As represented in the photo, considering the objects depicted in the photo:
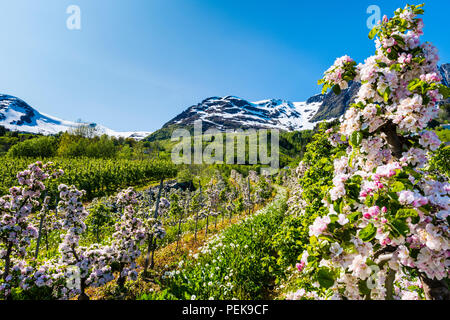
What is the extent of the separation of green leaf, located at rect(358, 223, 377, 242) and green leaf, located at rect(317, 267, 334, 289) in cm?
44

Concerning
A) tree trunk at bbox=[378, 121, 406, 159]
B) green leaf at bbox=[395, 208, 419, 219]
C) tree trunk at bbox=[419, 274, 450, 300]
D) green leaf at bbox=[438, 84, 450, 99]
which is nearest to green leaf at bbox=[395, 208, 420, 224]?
green leaf at bbox=[395, 208, 419, 219]

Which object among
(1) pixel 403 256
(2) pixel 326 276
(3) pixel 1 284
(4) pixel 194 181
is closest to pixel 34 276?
(3) pixel 1 284

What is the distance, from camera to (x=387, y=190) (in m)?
1.88

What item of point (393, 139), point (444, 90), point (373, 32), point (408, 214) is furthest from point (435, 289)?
point (373, 32)

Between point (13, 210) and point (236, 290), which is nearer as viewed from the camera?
point (13, 210)

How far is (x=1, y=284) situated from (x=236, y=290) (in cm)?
583

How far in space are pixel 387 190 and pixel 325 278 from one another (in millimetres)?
955

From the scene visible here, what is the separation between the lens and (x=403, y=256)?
6.12 ft

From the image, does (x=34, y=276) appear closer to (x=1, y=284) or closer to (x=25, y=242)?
(x=1, y=284)

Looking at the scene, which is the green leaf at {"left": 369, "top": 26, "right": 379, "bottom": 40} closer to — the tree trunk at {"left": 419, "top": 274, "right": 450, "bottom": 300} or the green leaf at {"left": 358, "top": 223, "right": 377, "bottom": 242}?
the green leaf at {"left": 358, "top": 223, "right": 377, "bottom": 242}

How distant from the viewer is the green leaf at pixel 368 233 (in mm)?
1757

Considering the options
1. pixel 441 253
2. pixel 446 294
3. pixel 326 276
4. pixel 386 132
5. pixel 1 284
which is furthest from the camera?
pixel 1 284
